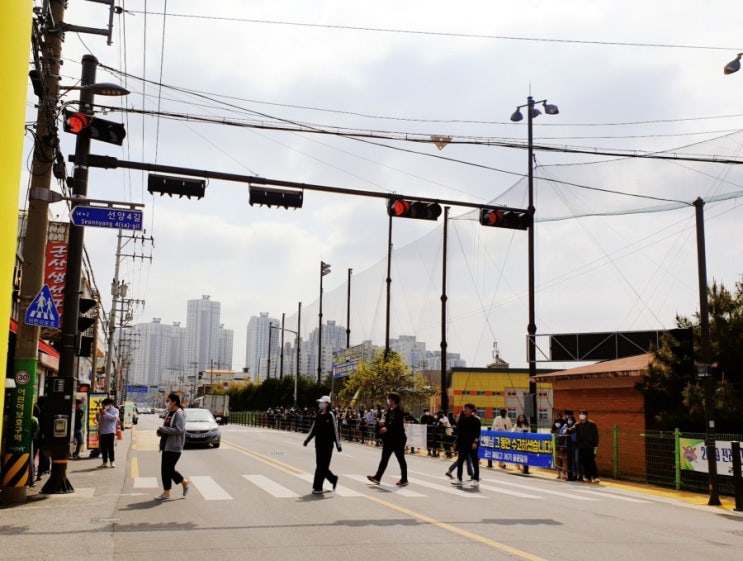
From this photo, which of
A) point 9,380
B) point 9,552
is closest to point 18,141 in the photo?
point 9,552

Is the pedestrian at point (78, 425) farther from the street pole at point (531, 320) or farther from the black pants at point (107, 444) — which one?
the street pole at point (531, 320)

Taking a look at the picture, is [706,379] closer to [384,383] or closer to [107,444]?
[107,444]

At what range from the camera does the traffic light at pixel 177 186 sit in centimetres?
1367

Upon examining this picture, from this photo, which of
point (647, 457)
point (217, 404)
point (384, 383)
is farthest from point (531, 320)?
point (217, 404)

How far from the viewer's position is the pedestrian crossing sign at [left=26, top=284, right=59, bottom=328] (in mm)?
11992

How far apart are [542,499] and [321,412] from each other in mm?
4575

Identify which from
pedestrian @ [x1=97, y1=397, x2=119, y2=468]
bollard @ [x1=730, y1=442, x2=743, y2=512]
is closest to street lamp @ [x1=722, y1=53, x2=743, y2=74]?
bollard @ [x1=730, y1=442, x2=743, y2=512]

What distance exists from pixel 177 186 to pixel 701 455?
44.0ft

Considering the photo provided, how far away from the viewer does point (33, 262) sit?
1256cm

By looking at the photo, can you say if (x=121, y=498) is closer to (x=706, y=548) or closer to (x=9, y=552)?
(x=9, y=552)

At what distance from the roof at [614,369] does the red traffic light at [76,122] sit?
1654cm

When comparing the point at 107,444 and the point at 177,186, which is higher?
the point at 177,186

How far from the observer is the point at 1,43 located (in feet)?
12.1

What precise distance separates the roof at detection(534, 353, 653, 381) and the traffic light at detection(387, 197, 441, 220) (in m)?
9.43
